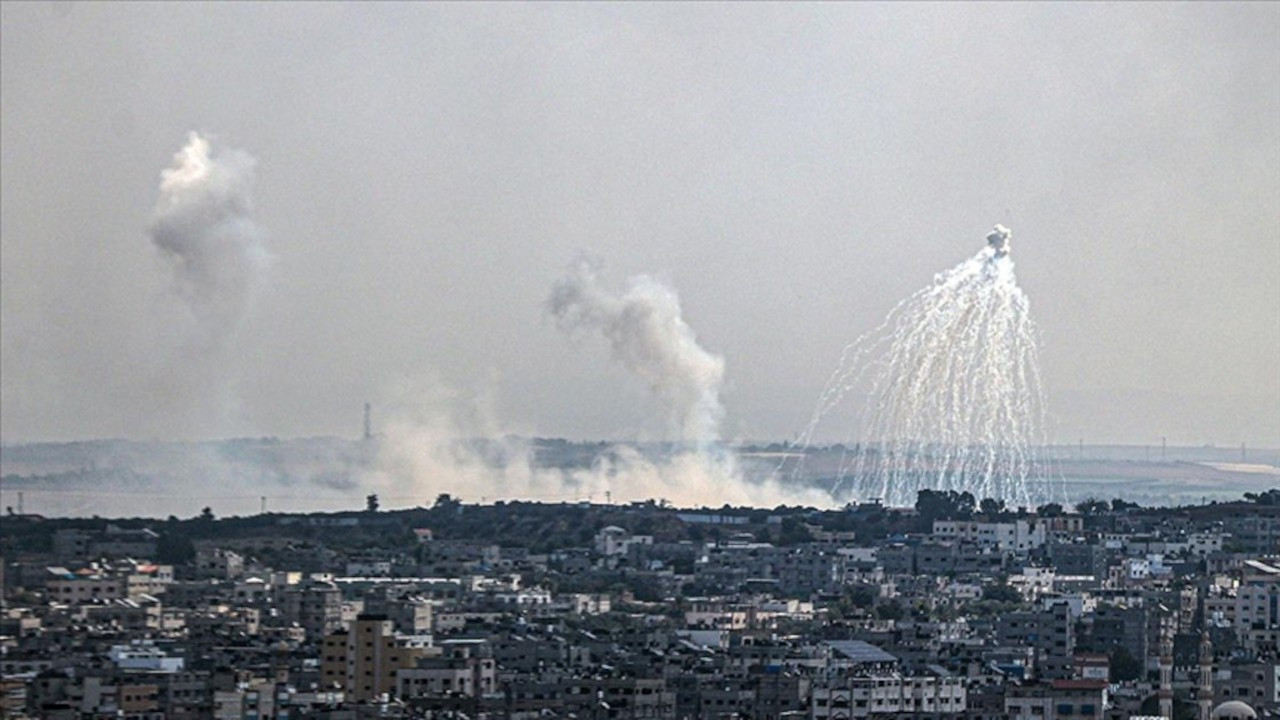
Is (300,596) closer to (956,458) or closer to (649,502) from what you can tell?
(956,458)

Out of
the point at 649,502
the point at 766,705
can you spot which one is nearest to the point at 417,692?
the point at 766,705

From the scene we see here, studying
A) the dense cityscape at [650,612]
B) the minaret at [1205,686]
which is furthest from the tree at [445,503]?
the minaret at [1205,686]

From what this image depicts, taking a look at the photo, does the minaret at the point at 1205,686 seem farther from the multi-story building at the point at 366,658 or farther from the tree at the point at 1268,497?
the tree at the point at 1268,497

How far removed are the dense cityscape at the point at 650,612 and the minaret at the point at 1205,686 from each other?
0.29ft

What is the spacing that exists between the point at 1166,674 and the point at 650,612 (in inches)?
872

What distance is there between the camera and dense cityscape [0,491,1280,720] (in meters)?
51.2

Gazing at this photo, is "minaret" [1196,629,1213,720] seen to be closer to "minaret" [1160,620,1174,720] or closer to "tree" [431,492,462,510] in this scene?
"minaret" [1160,620,1174,720]

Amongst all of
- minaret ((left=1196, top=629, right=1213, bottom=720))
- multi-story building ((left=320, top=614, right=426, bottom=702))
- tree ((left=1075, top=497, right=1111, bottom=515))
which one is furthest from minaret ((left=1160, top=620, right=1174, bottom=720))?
tree ((left=1075, top=497, right=1111, bottom=515))

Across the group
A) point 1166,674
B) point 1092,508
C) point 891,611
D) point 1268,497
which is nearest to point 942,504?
point 1092,508

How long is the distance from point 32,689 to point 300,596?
21.6m

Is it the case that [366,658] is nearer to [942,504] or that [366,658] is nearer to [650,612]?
[650,612]

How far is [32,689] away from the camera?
4678 centimetres

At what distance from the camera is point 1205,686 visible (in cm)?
5216

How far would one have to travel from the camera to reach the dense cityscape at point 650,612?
51.2m
